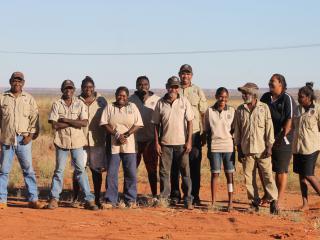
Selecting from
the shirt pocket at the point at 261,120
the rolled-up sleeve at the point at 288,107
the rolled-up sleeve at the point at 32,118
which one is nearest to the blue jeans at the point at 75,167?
the rolled-up sleeve at the point at 32,118

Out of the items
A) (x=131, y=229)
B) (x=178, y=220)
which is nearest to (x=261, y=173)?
(x=178, y=220)

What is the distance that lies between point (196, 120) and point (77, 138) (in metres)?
2.04

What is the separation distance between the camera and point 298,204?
1259 cm

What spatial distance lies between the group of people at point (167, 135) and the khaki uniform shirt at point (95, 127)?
0.05 ft

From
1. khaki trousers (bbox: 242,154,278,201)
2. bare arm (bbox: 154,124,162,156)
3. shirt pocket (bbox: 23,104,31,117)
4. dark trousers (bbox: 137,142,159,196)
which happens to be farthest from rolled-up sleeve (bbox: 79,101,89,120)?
khaki trousers (bbox: 242,154,278,201)

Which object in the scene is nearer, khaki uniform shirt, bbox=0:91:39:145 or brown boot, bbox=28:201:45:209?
khaki uniform shirt, bbox=0:91:39:145

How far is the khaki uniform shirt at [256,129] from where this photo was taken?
10.7 m

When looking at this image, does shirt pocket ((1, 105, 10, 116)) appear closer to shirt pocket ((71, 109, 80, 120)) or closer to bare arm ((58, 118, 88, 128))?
bare arm ((58, 118, 88, 128))

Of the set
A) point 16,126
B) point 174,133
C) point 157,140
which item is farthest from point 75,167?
point 174,133

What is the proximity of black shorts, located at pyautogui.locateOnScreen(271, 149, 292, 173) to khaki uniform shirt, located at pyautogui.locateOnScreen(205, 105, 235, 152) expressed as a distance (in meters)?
0.70

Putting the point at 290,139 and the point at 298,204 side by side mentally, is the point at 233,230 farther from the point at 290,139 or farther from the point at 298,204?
the point at 298,204

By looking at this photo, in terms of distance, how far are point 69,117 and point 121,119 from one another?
2.66 ft

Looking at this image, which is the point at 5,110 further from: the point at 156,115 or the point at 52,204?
the point at 156,115

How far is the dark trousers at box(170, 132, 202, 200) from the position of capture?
11.5 metres
